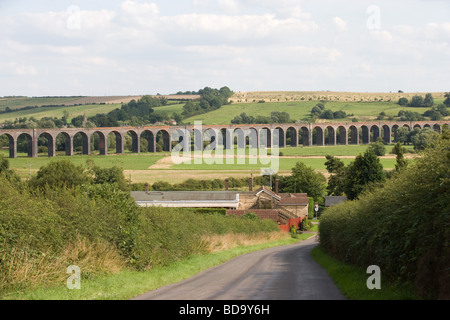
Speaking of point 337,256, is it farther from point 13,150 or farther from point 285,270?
point 13,150

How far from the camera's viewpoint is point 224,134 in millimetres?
146875

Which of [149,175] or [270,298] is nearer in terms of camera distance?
[270,298]

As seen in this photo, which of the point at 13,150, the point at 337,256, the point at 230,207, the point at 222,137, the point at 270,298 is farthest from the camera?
the point at 222,137

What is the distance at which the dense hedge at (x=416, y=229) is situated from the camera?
41.3 feet

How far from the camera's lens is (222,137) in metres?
146

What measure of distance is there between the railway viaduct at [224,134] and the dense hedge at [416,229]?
105 meters

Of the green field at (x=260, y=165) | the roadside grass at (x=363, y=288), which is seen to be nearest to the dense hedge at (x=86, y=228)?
the roadside grass at (x=363, y=288)

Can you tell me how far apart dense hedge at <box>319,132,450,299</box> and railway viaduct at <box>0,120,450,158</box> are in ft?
345

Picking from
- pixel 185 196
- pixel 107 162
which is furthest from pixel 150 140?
pixel 185 196

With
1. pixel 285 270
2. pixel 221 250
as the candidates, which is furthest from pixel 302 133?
pixel 285 270

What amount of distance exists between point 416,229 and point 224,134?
133369mm

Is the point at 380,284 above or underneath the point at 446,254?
underneath
